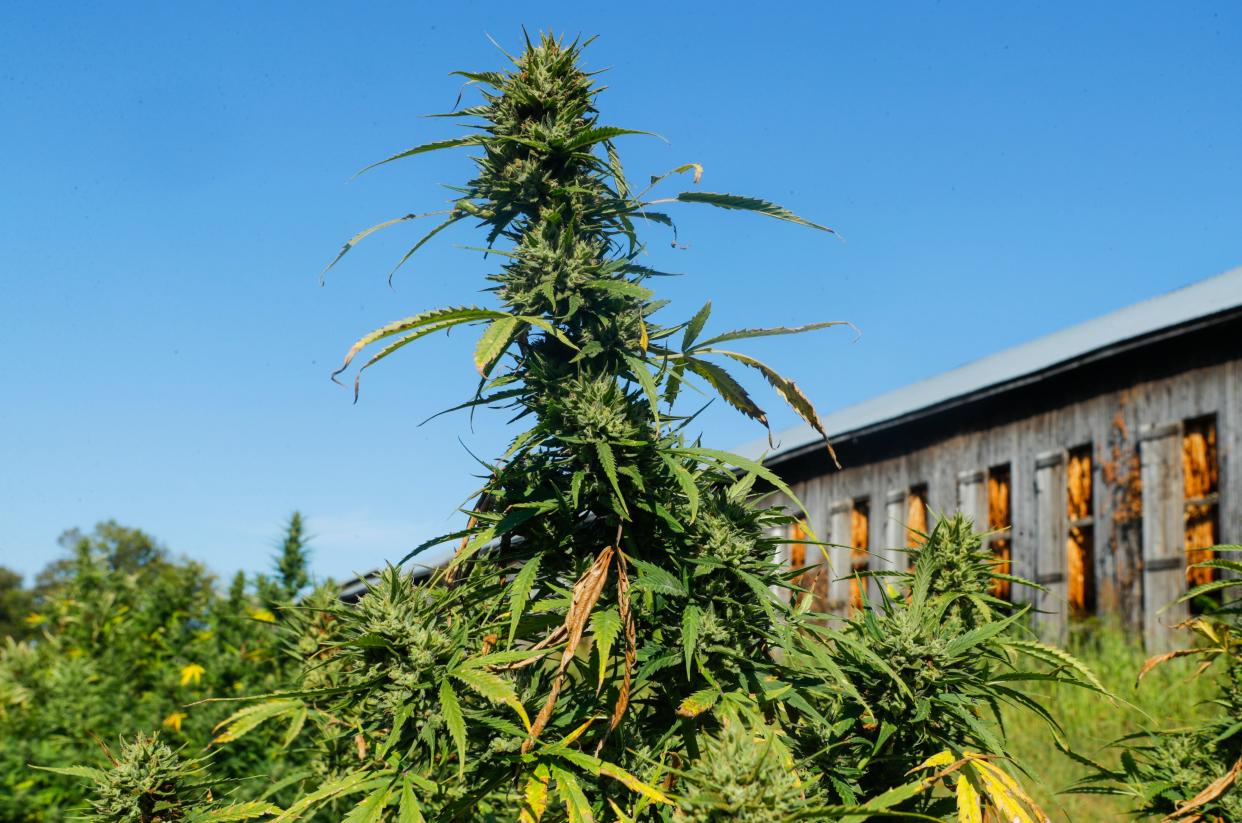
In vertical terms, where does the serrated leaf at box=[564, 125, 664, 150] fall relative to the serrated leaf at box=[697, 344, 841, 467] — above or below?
above

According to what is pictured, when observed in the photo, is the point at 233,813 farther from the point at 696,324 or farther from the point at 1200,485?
the point at 1200,485

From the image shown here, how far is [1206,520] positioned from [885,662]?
13.5 metres

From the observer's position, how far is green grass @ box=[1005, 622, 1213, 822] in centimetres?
821

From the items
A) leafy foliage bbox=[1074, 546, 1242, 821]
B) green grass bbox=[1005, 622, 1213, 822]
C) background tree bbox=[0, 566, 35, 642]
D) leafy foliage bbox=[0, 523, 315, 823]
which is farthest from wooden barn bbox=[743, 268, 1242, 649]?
background tree bbox=[0, 566, 35, 642]

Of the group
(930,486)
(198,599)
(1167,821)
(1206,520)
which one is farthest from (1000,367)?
(1167,821)

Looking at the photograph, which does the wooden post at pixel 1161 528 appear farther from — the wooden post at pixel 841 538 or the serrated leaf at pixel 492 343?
the serrated leaf at pixel 492 343

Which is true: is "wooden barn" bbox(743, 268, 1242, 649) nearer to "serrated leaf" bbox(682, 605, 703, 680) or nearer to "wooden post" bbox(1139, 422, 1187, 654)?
"wooden post" bbox(1139, 422, 1187, 654)

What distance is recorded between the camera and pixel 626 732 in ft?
5.52

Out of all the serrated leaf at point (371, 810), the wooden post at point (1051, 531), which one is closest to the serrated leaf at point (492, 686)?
the serrated leaf at point (371, 810)

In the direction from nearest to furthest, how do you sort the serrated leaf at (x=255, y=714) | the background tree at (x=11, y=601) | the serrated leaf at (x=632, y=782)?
1. the serrated leaf at (x=632, y=782)
2. the serrated leaf at (x=255, y=714)
3. the background tree at (x=11, y=601)

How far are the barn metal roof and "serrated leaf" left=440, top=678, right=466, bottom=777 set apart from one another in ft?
35.7

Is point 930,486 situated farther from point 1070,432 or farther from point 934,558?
point 934,558

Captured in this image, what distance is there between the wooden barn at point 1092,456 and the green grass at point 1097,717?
710 mm

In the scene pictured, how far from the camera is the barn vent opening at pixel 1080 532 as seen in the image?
14.6 metres
